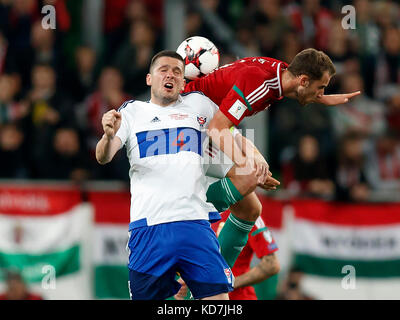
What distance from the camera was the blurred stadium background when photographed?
375 inches

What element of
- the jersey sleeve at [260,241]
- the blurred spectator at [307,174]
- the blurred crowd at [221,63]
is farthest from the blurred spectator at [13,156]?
the jersey sleeve at [260,241]

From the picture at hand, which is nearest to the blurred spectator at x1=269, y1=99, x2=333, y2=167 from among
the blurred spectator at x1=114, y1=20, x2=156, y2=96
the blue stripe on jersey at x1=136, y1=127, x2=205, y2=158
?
the blurred spectator at x1=114, y1=20, x2=156, y2=96

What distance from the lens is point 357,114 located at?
1122cm

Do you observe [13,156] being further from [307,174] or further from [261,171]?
[261,171]

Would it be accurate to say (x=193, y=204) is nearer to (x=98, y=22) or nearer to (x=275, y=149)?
(x=275, y=149)

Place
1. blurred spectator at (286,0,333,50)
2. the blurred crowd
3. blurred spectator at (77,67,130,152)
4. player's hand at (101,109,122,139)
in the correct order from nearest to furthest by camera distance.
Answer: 1. player's hand at (101,109,122,139)
2. the blurred crowd
3. blurred spectator at (77,67,130,152)
4. blurred spectator at (286,0,333,50)

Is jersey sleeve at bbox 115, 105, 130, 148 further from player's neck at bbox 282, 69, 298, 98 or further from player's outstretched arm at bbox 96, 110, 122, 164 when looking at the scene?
player's neck at bbox 282, 69, 298, 98

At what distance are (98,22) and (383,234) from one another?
4.77m

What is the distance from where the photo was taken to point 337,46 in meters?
11.5

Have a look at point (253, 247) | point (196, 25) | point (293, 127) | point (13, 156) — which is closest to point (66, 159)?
point (13, 156)

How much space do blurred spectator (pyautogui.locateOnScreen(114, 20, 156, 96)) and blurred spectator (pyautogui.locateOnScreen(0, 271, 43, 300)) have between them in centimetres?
289

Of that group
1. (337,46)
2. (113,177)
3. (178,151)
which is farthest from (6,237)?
(337,46)

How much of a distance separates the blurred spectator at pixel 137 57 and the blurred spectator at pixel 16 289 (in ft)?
9.48
